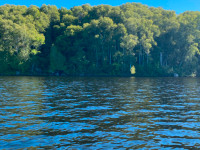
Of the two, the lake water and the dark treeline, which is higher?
the dark treeline

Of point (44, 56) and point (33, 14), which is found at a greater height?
point (33, 14)

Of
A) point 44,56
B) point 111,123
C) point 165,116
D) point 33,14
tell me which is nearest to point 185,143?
point 111,123

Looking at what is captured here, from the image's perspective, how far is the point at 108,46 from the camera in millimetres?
105938

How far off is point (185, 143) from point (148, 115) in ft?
20.9

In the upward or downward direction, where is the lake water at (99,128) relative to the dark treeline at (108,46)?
downward

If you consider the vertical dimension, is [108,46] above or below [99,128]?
above

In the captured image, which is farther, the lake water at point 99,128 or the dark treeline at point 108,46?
the dark treeline at point 108,46

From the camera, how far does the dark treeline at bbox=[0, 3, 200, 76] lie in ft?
332

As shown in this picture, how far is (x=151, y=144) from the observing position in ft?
37.7

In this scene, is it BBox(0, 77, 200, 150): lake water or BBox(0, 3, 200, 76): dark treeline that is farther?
BBox(0, 3, 200, 76): dark treeline

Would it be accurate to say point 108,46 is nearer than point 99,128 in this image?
No

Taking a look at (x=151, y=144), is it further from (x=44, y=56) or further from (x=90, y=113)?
(x=44, y=56)

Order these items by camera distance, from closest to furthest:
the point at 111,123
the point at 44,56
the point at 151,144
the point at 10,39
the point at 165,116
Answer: the point at 151,144 < the point at 111,123 < the point at 165,116 < the point at 10,39 < the point at 44,56

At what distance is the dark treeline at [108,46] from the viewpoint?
332 ft
